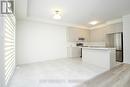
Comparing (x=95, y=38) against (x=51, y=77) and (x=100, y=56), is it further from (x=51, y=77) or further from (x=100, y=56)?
(x=51, y=77)

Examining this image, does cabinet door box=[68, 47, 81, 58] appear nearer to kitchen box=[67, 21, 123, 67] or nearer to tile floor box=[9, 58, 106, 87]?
kitchen box=[67, 21, 123, 67]

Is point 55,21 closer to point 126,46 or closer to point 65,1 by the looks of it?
point 65,1

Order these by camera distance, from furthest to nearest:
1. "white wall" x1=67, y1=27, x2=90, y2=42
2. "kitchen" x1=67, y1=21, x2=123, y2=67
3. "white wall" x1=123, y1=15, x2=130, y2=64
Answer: "white wall" x1=67, y1=27, x2=90, y2=42, "kitchen" x1=67, y1=21, x2=123, y2=67, "white wall" x1=123, y1=15, x2=130, y2=64

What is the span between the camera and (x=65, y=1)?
3609 mm

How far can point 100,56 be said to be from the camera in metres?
4.69

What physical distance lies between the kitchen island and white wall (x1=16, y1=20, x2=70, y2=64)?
79.4 inches

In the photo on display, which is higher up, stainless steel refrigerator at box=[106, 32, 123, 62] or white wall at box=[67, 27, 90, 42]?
white wall at box=[67, 27, 90, 42]

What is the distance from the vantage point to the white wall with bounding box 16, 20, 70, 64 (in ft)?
17.6

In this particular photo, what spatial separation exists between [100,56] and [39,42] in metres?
3.48

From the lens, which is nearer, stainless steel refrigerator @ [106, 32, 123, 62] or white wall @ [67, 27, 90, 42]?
stainless steel refrigerator @ [106, 32, 123, 62]

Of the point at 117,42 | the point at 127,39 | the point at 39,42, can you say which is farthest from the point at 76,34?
the point at 127,39

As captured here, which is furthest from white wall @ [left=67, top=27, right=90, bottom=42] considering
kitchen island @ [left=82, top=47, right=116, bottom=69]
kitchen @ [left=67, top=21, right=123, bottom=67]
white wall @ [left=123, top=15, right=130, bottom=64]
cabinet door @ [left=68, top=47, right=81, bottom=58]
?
white wall @ [left=123, top=15, right=130, bottom=64]

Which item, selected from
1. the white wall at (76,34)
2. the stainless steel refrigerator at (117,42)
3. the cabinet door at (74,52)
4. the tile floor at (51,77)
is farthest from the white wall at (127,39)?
the cabinet door at (74,52)

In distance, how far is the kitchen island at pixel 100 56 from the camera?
4273 millimetres
